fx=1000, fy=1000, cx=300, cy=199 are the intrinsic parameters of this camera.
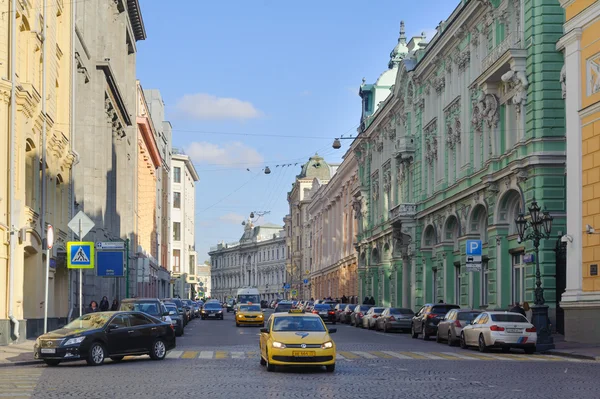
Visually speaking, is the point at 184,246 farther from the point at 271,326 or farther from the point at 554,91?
the point at 271,326

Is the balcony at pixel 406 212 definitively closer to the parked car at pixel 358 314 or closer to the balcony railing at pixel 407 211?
the balcony railing at pixel 407 211

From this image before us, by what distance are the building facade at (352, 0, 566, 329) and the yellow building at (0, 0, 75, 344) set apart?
18.3 metres

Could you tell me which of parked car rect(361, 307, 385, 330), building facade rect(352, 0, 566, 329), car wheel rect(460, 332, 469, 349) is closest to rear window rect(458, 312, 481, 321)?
car wheel rect(460, 332, 469, 349)

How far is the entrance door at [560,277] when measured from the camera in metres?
38.2

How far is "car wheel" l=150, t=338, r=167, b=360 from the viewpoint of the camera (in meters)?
26.1

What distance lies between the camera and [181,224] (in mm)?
142500

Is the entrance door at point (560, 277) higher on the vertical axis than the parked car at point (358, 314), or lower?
higher

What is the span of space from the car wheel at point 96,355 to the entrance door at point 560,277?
2003 centimetres

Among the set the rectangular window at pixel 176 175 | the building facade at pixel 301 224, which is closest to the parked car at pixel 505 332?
the building facade at pixel 301 224

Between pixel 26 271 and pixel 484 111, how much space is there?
841 inches

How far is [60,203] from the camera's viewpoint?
142 ft

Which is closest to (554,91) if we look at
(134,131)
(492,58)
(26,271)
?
(492,58)

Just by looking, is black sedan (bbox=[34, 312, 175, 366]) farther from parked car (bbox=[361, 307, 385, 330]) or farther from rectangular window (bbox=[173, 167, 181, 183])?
rectangular window (bbox=[173, 167, 181, 183])

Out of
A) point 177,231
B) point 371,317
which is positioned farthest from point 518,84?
point 177,231
